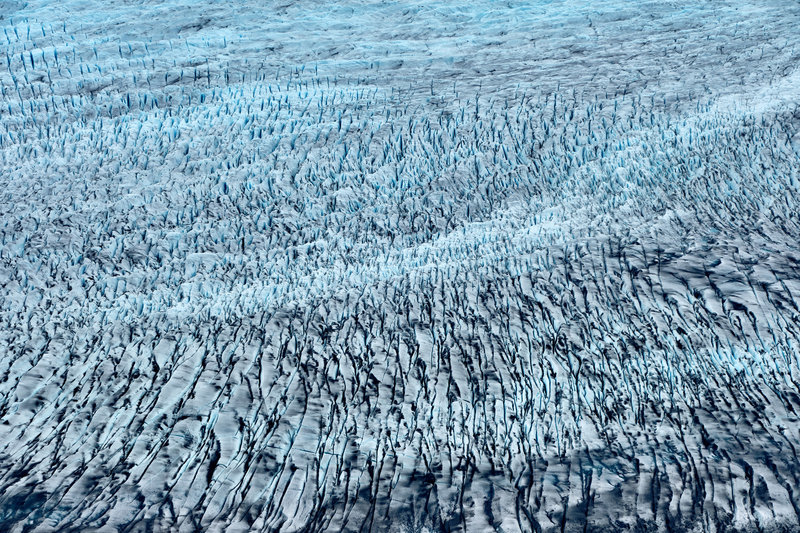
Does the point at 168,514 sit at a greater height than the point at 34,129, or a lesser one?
lesser

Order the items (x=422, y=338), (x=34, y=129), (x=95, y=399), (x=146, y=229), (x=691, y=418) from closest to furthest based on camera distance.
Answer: (x=691, y=418) → (x=95, y=399) → (x=422, y=338) → (x=146, y=229) → (x=34, y=129)

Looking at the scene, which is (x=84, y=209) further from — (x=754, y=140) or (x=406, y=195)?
(x=754, y=140)

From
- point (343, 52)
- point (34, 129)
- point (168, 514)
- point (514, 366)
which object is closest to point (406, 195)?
point (514, 366)

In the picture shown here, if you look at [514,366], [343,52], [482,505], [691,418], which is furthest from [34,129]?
[691,418]

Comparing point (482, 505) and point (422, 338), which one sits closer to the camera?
point (482, 505)

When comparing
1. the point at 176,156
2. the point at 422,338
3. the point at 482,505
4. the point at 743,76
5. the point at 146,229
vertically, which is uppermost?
the point at 743,76

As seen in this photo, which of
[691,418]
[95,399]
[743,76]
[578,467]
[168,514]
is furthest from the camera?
[743,76]
